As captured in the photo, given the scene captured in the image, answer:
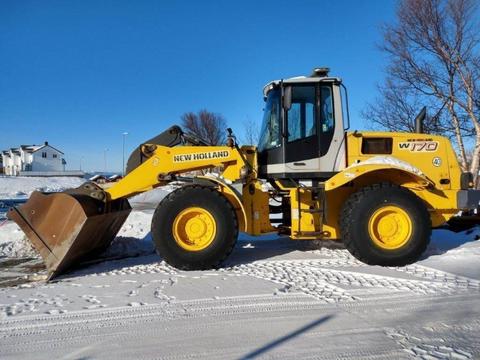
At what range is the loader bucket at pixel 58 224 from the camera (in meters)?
5.41

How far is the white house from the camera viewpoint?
7706cm

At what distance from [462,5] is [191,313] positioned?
1613cm

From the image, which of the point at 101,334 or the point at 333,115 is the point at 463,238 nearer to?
the point at 333,115

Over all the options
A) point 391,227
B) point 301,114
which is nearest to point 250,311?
point 391,227

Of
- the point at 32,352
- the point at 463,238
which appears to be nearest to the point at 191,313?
the point at 32,352

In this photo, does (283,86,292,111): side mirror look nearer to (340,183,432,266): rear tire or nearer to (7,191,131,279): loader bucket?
(340,183,432,266): rear tire

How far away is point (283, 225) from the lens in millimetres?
6789

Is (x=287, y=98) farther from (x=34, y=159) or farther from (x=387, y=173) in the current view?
(x=34, y=159)

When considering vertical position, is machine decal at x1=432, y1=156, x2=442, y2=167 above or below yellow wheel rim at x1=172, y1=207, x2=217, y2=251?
above

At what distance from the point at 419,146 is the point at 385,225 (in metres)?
1.47

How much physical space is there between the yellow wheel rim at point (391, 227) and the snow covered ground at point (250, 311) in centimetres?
42

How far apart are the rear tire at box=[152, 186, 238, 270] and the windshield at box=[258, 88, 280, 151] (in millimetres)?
1357

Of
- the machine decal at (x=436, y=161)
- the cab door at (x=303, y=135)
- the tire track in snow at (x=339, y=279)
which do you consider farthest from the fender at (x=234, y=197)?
the machine decal at (x=436, y=161)

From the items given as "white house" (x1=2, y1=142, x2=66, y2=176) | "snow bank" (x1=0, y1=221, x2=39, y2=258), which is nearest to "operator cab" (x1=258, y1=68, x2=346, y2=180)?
"snow bank" (x1=0, y1=221, x2=39, y2=258)
